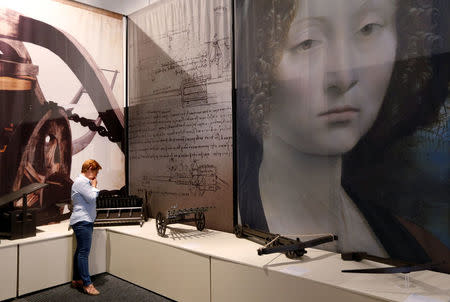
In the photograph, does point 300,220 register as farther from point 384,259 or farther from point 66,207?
point 66,207

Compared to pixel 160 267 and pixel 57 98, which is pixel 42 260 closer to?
pixel 160 267


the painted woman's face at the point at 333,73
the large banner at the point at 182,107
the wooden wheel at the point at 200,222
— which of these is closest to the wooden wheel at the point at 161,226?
the wooden wheel at the point at 200,222

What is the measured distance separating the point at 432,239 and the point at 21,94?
4381 mm

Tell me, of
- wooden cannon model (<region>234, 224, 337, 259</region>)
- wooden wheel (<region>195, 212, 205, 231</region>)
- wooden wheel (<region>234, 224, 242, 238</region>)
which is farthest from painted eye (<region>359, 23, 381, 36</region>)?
wooden wheel (<region>195, 212, 205, 231</region>)

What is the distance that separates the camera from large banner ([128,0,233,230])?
13.0 feet

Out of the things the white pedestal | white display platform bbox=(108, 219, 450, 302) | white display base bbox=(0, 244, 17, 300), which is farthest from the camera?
white display base bbox=(0, 244, 17, 300)

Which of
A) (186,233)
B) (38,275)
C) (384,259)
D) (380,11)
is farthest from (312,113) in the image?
(38,275)

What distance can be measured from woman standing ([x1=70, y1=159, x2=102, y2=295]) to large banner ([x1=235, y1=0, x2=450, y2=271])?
1.54 metres

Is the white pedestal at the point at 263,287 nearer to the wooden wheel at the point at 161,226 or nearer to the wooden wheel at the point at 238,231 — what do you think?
the wooden wheel at the point at 238,231

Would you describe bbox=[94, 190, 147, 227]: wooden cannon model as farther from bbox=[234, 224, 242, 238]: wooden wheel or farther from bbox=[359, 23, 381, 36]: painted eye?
bbox=[359, 23, 381, 36]: painted eye

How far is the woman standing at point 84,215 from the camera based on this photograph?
360 cm

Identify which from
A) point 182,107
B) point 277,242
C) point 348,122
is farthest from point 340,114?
point 182,107

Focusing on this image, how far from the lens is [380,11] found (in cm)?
273

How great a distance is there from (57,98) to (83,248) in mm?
1958
